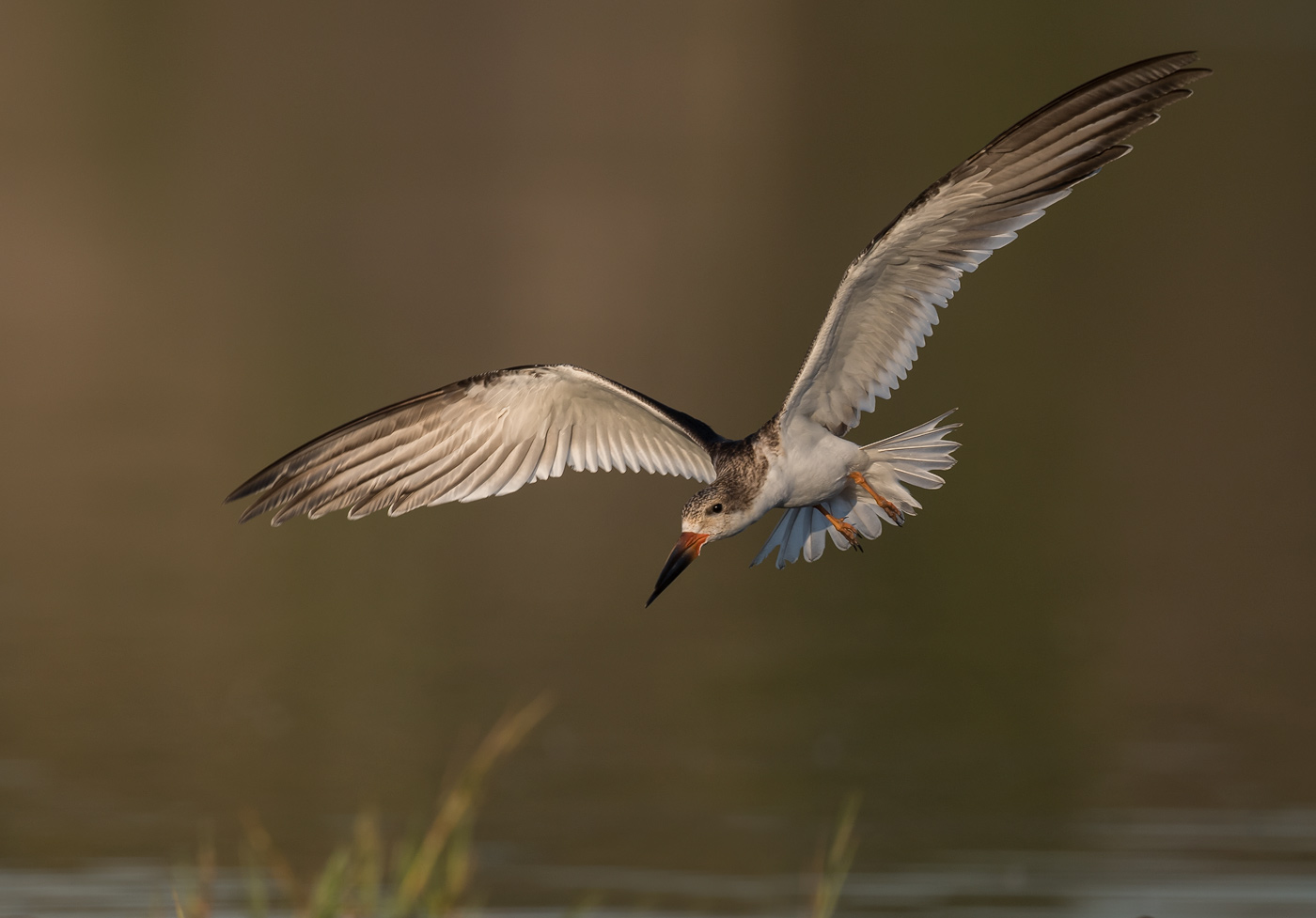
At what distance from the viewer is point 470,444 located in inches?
379

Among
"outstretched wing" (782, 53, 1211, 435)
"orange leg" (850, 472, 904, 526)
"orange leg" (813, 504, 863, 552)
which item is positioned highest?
"outstretched wing" (782, 53, 1211, 435)

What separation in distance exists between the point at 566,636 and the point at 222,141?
51303 mm

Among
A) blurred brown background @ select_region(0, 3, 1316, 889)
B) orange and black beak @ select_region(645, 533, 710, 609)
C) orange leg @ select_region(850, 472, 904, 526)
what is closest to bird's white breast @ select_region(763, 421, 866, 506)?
orange leg @ select_region(850, 472, 904, 526)

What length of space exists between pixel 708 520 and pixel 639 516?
40.6ft

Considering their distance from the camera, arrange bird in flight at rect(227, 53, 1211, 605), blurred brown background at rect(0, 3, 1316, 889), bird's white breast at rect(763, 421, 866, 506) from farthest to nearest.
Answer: blurred brown background at rect(0, 3, 1316, 889) < bird's white breast at rect(763, 421, 866, 506) < bird in flight at rect(227, 53, 1211, 605)

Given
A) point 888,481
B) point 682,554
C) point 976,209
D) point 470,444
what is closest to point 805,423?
point 888,481

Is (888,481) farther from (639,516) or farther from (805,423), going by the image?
(639,516)

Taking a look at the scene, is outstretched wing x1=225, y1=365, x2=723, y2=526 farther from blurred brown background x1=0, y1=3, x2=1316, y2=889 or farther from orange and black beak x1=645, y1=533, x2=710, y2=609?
blurred brown background x1=0, y1=3, x2=1316, y2=889

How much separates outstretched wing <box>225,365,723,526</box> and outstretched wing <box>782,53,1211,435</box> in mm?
952

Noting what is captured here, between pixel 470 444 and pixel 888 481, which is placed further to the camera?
pixel 470 444

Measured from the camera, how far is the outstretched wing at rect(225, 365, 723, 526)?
941 centimetres

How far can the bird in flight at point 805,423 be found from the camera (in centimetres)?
847

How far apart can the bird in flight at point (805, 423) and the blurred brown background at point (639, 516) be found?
2.53 m

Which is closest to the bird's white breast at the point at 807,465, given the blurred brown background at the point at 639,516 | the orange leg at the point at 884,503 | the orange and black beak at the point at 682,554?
the orange leg at the point at 884,503
